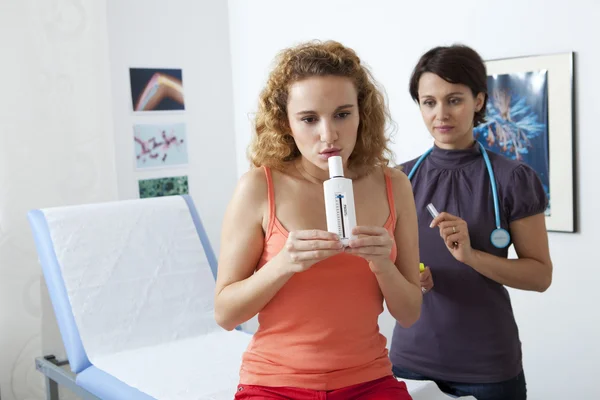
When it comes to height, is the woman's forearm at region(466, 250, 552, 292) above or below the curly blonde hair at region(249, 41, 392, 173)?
below

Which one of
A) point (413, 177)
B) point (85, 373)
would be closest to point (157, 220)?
point (85, 373)

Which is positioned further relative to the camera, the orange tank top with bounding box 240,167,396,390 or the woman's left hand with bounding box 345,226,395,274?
the orange tank top with bounding box 240,167,396,390

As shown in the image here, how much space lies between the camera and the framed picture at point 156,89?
366 centimetres

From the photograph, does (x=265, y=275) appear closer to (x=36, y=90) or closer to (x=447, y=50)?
(x=447, y=50)

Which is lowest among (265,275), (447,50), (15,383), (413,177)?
(15,383)

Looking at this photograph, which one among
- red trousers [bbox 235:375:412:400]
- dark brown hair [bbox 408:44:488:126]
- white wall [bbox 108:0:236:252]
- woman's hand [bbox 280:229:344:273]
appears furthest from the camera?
white wall [bbox 108:0:236:252]

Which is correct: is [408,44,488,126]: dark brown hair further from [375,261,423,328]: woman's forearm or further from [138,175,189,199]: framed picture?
[138,175,189,199]: framed picture

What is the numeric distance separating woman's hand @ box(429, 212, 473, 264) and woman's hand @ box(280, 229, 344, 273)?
1.53 feet

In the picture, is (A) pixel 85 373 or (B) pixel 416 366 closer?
(B) pixel 416 366

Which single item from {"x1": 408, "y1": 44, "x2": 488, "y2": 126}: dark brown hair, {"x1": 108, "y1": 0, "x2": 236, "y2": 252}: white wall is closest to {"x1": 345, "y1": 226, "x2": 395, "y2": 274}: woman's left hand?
{"x1": 408, "y1": 44, "x2": 488, "y2": 126}: dark brown hair

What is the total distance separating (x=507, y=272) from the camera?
1.62m

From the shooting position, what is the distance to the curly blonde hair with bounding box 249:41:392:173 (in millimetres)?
1368

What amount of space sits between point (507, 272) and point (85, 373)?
1.34 meters

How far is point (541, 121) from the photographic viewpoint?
8.64ft
